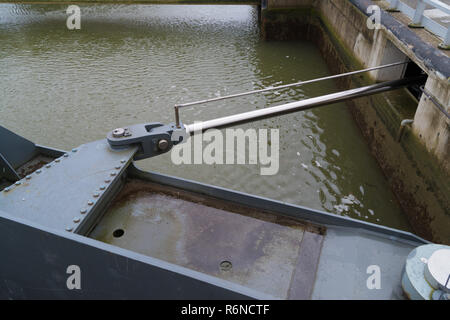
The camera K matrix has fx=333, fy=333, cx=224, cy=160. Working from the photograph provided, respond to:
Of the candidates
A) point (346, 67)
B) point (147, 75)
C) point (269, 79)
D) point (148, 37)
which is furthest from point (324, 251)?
point (148, 37)

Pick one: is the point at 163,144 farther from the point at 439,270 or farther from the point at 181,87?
the point at 181,87

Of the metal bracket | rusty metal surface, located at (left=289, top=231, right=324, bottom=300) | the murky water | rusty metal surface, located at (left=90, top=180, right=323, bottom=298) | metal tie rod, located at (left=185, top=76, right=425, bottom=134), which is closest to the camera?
rusty metal surface, located at (left=289, top=231, right=324, bottom=300)

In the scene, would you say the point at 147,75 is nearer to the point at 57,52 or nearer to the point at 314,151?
the point at 57,52

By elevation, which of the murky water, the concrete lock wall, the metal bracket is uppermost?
the metal bracket

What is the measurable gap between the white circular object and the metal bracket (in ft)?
8.64

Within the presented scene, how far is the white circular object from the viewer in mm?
2452

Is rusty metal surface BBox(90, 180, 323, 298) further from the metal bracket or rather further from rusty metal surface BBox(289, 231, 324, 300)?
the metal bracket

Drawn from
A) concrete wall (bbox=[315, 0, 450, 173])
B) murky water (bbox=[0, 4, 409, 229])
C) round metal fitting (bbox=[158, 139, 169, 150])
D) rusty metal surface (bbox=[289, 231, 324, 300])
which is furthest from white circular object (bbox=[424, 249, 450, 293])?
murky water (bbox=[0, 4, 409, 229])

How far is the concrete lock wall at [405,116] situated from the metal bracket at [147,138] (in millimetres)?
3762

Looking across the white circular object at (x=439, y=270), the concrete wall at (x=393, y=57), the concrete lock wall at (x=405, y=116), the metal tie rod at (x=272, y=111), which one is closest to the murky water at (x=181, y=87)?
the concrete lock wall at (x=405, y=116)

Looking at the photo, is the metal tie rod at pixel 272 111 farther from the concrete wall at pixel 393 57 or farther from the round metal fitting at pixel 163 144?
the concrete wall at pixel 393 57

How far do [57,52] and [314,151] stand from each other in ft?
33.5

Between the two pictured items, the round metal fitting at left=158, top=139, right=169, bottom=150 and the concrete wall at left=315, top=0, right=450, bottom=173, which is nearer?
the round metal fitting at left=158, top=139, right=169, bottom=150
